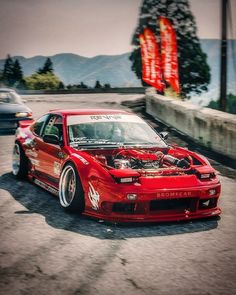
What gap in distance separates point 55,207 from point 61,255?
194 cm

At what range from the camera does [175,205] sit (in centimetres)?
561

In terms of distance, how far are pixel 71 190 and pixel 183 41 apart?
63729 mm

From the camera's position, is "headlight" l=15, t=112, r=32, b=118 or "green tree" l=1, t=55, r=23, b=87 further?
"green tree" l=1, t=55, r=23, b=87

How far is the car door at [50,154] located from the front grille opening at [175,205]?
1582mm

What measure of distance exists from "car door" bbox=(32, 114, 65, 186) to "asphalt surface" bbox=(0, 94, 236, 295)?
48 cm

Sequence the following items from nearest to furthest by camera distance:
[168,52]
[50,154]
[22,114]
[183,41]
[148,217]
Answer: [148,217]
[50,154]
[22,114]
[168,52]
[183,41]

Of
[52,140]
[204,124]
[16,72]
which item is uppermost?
[52,140]

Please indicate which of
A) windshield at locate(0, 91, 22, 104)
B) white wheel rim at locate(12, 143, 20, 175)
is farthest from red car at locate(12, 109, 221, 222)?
windshield at locate(0, 91, 22, 104)

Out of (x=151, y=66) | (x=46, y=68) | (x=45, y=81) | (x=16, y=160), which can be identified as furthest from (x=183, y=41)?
(x=46, y=68)

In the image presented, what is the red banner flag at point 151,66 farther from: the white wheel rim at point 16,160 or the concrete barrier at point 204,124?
the white wheel rim at point 16,160

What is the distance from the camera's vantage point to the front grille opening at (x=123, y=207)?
5473mm

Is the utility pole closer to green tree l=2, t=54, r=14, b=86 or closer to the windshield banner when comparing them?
the windshield banner

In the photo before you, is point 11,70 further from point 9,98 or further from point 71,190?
point 71,190

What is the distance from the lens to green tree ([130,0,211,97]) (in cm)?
6562
